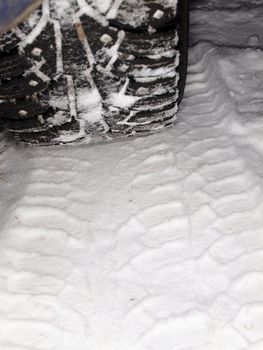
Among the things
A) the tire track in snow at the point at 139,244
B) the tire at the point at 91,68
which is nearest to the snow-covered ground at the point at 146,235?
the tire track in snow at the point at 139,244

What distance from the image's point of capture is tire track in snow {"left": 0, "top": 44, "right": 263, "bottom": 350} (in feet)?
3.34

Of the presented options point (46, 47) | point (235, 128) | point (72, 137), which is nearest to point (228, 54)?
point (235, 128)

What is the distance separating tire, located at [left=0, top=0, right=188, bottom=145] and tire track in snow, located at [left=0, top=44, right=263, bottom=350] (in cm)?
11

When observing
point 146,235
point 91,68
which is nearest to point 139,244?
point 146,235

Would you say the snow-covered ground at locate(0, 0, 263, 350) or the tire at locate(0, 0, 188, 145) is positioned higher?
the tire at locate(0, 0, 188, 145)

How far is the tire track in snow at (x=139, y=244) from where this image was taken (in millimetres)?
1018

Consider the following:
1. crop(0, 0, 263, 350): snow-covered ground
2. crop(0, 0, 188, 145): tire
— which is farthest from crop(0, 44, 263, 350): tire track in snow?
crop(0, 0, 188, 145): tire

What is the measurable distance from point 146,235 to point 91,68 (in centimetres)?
42

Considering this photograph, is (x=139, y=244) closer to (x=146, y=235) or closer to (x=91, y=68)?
(x=146, y=235)

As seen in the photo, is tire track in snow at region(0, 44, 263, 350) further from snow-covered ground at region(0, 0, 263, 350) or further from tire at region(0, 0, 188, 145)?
tire at region(0, 0, 188, 145)

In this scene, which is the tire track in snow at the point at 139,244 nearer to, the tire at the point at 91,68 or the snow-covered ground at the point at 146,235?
the snow-covered ground at the point at 146,235

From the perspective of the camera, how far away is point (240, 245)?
3.71 feet

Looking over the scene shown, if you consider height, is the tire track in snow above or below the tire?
below

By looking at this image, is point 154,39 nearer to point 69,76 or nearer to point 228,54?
point 69,76
